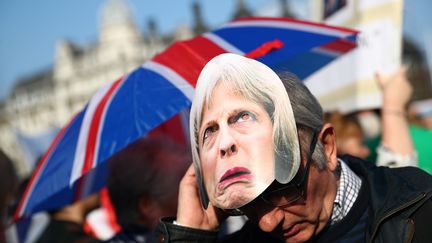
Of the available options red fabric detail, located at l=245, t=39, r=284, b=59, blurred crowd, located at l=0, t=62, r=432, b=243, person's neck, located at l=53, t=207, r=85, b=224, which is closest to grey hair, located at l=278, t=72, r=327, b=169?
red fabric detail, located at l=245, t=39, r=284, b=59

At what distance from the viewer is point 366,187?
187 cm

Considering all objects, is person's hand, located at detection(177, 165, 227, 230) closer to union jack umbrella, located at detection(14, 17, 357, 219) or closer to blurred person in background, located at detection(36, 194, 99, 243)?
union jack umbrella, located at detection(14, 17, 357, 219)

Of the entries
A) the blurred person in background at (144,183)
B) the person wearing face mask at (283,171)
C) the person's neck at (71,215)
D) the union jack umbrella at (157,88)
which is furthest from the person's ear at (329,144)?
the person's neck at (71,215)

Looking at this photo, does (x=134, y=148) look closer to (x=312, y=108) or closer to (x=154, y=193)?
(x=154, y=193)

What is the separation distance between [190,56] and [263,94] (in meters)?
0.80

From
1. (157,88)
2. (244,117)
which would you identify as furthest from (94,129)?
(244,117)

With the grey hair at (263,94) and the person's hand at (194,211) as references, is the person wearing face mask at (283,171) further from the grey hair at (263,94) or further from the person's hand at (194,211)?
the person's hand at (194,211)

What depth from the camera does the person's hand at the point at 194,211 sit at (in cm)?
197

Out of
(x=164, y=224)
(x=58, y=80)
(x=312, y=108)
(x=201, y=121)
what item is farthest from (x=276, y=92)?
(x=58, y=80)

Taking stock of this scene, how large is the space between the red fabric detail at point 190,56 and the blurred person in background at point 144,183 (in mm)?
498

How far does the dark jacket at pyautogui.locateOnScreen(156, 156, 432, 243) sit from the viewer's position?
5.42 ft

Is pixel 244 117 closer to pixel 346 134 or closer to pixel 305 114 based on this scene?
pixel 305 114

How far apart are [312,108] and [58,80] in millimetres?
88768

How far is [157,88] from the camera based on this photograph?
2361mm
